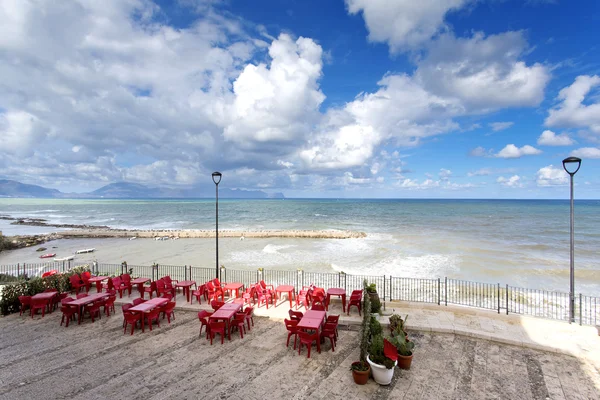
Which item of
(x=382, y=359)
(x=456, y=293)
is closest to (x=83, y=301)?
(x=382, y=359)

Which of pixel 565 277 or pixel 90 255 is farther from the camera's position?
pixel 90 255

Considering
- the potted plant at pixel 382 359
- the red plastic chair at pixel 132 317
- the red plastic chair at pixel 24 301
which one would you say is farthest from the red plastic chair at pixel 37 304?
the potted plant at pixel 382 359

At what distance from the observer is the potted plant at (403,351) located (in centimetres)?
723

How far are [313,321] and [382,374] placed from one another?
7.90 feet

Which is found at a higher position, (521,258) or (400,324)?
(400,324)

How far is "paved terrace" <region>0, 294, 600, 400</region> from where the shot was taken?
6.48 metres

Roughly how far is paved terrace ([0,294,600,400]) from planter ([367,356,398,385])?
0.44ft

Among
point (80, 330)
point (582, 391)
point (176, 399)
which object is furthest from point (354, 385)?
point (80, 330)

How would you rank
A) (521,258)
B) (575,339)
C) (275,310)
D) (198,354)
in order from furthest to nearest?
(521,258), (275,310), (575,339), (198,354)

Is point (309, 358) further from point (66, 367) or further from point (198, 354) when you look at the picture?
point (66, 367)

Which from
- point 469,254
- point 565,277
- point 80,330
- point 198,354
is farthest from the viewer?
point 469,254

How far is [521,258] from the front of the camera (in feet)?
90.5

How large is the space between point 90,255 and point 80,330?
2645cm

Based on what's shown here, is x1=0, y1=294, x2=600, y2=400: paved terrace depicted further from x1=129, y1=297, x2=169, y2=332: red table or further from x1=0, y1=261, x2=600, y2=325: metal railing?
x1=0, y1=261, x2=600, y2=325: metal railing
